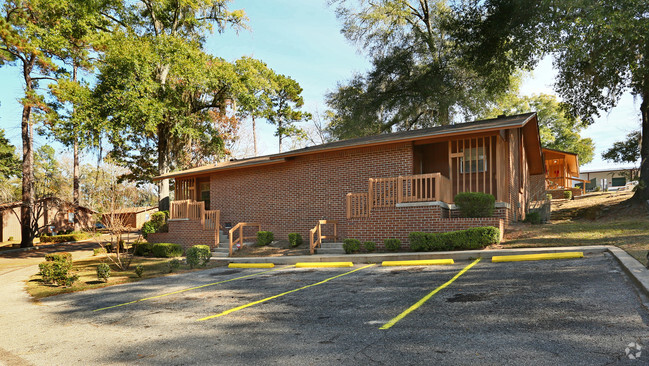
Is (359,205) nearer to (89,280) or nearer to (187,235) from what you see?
(89,280)

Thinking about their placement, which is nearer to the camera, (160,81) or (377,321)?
(377,321)

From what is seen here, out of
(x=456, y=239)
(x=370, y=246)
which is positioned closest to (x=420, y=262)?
(x=456, y=239)

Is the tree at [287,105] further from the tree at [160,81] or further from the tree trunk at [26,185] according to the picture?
the tree trunk at [26,185]

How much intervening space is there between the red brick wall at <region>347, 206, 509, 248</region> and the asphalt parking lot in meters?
3.46

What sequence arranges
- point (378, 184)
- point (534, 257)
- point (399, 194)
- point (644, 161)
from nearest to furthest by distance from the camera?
point (534, 257) < point (399, 194) < point (378, 184) < point (644, 161)

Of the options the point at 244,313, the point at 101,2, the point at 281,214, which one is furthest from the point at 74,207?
the point at 244,313

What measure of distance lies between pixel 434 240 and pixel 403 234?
1.45m

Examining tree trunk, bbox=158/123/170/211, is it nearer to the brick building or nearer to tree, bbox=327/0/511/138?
the brick building

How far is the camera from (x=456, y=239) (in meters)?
11.3

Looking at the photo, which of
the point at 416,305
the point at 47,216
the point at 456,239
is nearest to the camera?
the point at 416,305

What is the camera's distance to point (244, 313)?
251 inches

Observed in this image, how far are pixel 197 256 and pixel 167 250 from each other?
6.09 m

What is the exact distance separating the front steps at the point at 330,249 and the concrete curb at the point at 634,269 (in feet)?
25.4

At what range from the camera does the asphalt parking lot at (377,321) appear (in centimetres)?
399
